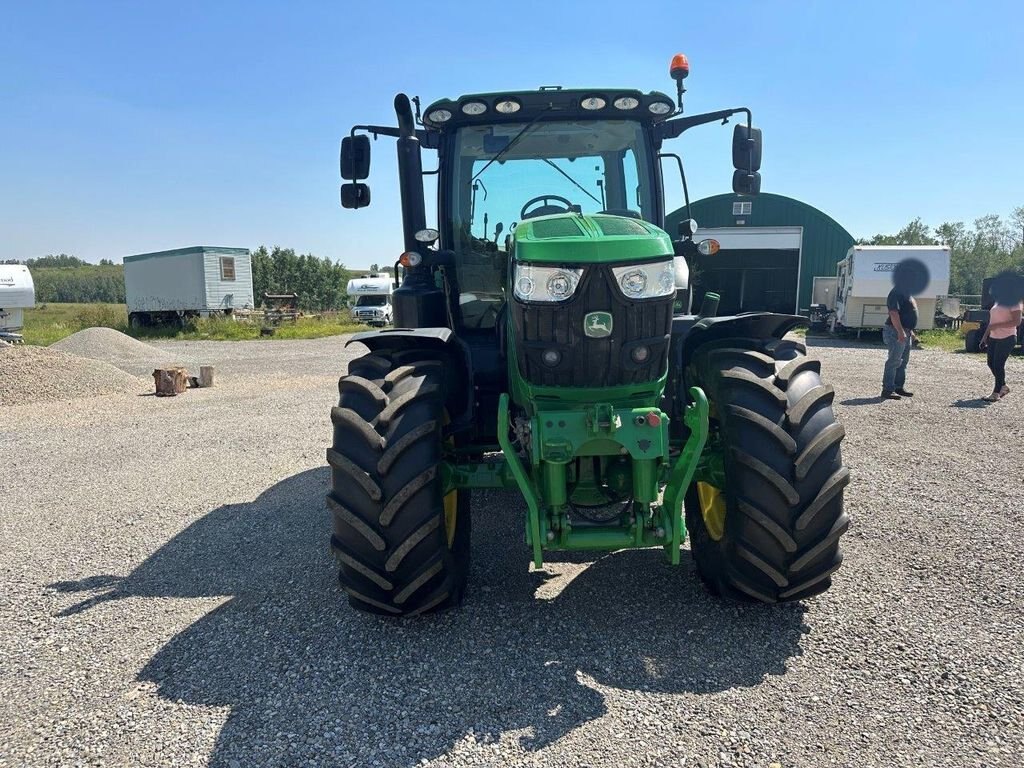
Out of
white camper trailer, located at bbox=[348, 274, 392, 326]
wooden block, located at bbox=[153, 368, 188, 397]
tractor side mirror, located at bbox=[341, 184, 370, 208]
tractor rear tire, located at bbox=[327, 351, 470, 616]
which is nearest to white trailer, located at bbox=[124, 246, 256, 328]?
white camper trailer, located at bbox=[348, 274, 392, 326]

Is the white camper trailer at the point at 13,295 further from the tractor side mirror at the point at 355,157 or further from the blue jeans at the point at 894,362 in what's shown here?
the blue jeans at the point at 894,362

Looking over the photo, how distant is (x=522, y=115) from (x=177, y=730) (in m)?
3.67

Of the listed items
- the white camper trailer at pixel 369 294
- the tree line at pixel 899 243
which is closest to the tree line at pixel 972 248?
the tree line at pixel 899 243

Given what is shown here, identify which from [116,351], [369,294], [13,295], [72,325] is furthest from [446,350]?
[369,294]

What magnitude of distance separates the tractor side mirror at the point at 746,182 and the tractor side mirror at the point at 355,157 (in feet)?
7.77

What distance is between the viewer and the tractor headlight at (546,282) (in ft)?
9.86

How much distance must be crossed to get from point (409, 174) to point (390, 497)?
7.01 ft

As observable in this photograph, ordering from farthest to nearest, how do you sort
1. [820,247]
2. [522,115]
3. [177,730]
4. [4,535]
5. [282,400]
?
[820,247] < [282,400] < [4,535] < [522,115] < [177,730]

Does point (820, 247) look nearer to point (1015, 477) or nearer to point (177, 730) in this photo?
point (1015, 477)

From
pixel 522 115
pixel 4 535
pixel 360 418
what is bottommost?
pixel 4 535

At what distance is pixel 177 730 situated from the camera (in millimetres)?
2674

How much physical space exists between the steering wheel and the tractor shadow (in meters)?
2.10

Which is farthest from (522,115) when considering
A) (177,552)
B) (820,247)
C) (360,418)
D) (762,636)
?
(820,247)

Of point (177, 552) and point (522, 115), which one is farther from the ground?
point (522, 115)
